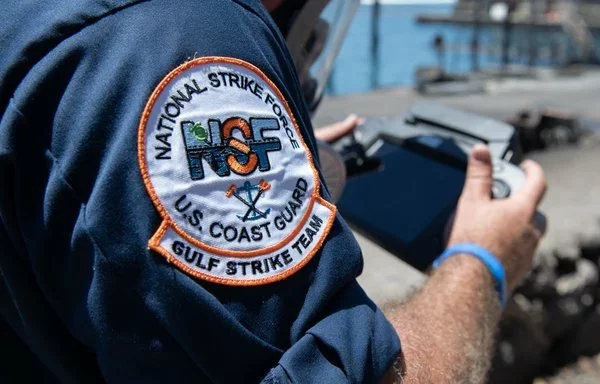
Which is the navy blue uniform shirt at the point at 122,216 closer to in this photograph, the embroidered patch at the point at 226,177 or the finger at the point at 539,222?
the embroidered patch at the point at 226,177

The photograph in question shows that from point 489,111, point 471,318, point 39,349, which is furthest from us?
point 489,111

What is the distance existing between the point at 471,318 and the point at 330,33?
59 centimetres

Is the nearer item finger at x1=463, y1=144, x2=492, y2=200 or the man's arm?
the man's arm

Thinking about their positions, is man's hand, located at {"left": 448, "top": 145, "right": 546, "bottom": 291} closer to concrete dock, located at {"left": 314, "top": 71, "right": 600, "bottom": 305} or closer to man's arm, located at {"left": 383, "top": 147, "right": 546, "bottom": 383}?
man's arm, located at {"left": 383, "top": 147, "right": 546, "bottom": 383}

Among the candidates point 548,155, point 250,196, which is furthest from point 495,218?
point 548,155

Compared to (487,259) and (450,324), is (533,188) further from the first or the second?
(450,324)

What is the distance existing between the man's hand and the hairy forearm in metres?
0.06

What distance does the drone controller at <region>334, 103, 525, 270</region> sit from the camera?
52.1 inches

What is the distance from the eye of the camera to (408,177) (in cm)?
141

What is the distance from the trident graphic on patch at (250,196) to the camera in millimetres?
728

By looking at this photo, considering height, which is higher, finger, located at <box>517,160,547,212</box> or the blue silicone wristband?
finger, located at <box>517,160,547,212</box>

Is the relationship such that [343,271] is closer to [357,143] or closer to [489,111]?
[357,143]

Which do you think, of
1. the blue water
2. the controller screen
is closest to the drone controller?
the controller screen

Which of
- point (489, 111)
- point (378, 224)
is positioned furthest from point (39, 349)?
point (489, 111)
